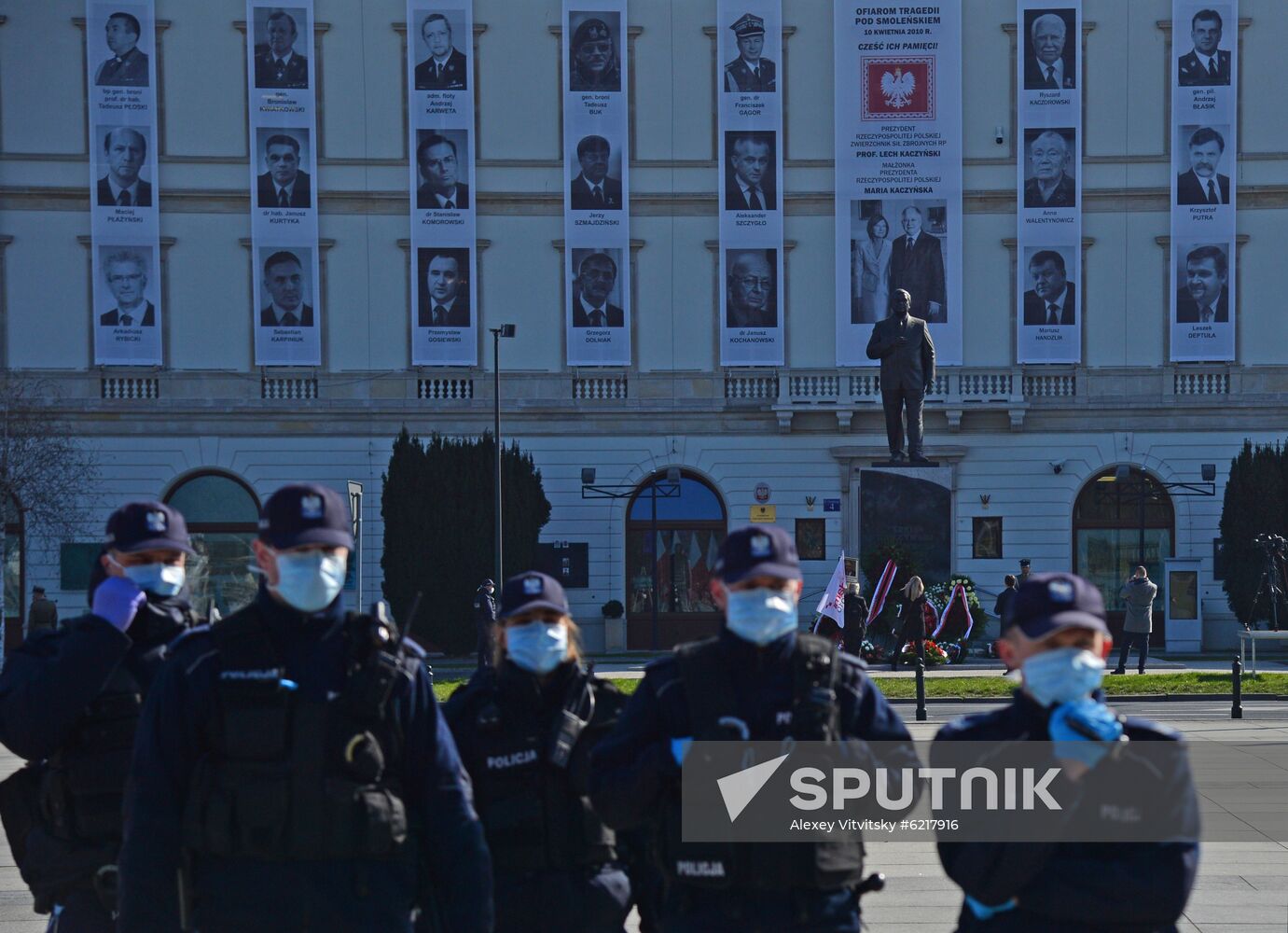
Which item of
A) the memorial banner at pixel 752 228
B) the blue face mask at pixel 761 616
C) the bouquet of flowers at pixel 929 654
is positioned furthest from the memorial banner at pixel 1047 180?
the blue face mask at pixel 761 616

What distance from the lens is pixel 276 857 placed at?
3.96 m

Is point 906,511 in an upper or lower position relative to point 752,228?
lower

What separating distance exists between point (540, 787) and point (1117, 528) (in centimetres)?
3648

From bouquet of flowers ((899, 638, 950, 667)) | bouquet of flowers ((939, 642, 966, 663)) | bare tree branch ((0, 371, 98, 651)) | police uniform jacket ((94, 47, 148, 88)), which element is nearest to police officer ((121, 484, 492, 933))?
bouquet of flowers ((899, 638, 950, 667))

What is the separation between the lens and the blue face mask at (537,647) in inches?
207

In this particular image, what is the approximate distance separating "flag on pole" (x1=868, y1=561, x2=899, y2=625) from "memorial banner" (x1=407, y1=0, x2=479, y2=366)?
48.9ft

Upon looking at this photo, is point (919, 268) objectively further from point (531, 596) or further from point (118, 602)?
point (118, 602)

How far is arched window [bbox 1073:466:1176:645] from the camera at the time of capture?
127 ft

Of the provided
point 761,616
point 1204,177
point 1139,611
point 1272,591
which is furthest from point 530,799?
point 1204,177

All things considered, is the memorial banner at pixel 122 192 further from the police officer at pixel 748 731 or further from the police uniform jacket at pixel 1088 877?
the police uniform jacket at pixel 1088 877

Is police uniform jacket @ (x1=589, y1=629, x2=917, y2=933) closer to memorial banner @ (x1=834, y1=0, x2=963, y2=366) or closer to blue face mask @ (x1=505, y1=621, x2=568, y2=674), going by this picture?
blue face mask @ (x1=505, y1=621, x2=568, y2=674)

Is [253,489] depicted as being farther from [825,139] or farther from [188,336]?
[825,139]

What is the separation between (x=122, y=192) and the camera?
125 feet

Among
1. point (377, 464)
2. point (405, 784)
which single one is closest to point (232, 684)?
point (405, 784)
